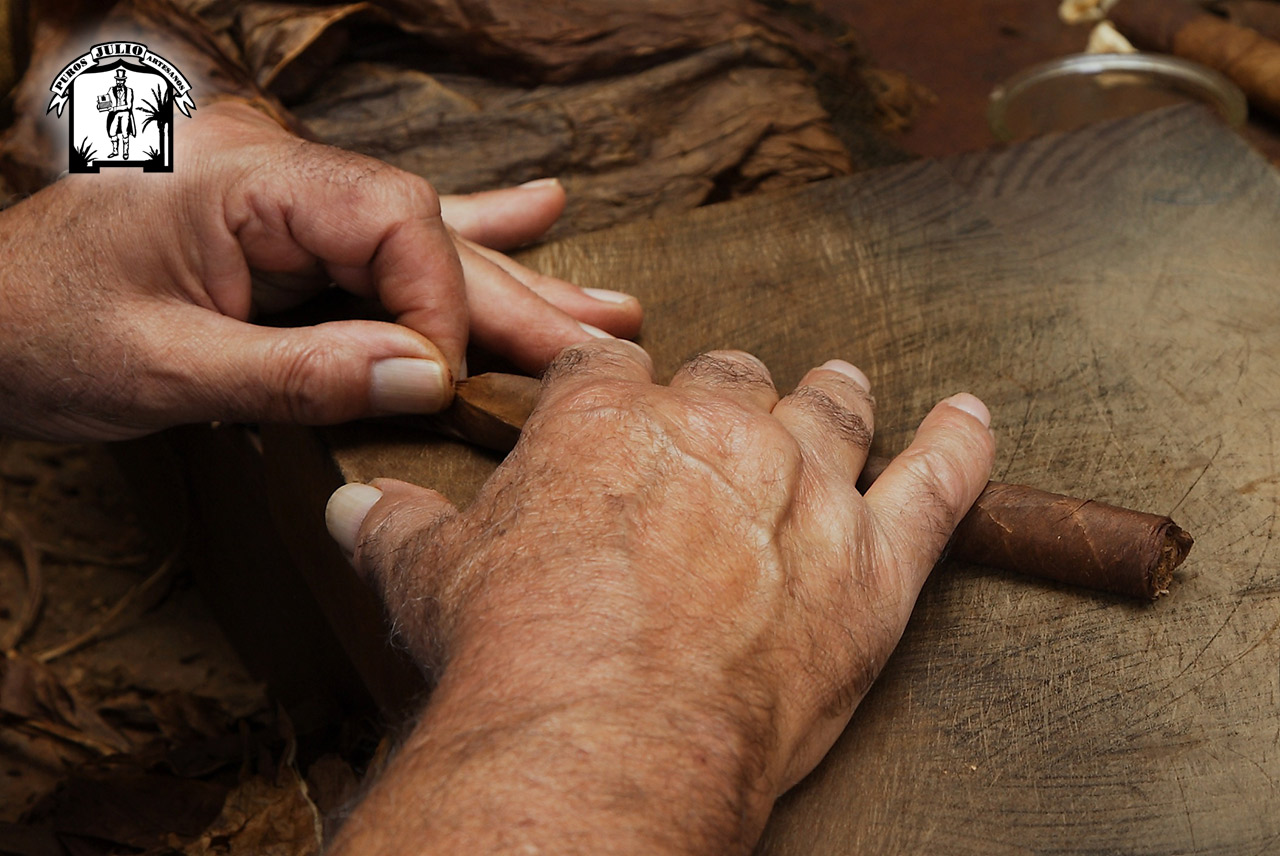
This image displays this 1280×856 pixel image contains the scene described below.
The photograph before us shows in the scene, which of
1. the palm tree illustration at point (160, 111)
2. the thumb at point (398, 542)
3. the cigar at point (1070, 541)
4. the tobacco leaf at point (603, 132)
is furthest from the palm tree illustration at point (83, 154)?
the cigar at point (1070, 541)

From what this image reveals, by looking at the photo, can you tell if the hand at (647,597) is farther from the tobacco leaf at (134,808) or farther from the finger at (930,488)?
the tobacco leaf at (134,808)

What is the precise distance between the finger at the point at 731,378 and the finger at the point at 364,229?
32 cm

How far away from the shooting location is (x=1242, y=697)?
3.31 feet

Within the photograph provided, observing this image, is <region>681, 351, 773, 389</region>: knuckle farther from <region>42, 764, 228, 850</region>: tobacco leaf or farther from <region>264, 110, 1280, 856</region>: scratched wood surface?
<region>42, 764, 228, 850</region>: tobacco leaf

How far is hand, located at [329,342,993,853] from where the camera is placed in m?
0.80

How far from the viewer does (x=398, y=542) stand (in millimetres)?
1082

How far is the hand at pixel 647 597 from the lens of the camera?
0.80 m

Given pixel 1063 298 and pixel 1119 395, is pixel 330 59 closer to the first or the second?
pixel 1063 298

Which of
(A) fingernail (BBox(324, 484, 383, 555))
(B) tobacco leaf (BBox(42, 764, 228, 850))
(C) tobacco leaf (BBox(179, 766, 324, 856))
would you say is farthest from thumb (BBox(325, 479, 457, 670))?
(B) tobacco leaf (BBox(42, 764, 228, 850))

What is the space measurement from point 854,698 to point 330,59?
1633 millimetres

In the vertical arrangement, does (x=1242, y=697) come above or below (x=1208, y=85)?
below

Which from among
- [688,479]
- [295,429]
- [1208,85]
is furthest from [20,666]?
[1208,85]

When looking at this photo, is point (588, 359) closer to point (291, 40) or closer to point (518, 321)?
point (518, 321)

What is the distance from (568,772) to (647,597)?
6.9 inches
